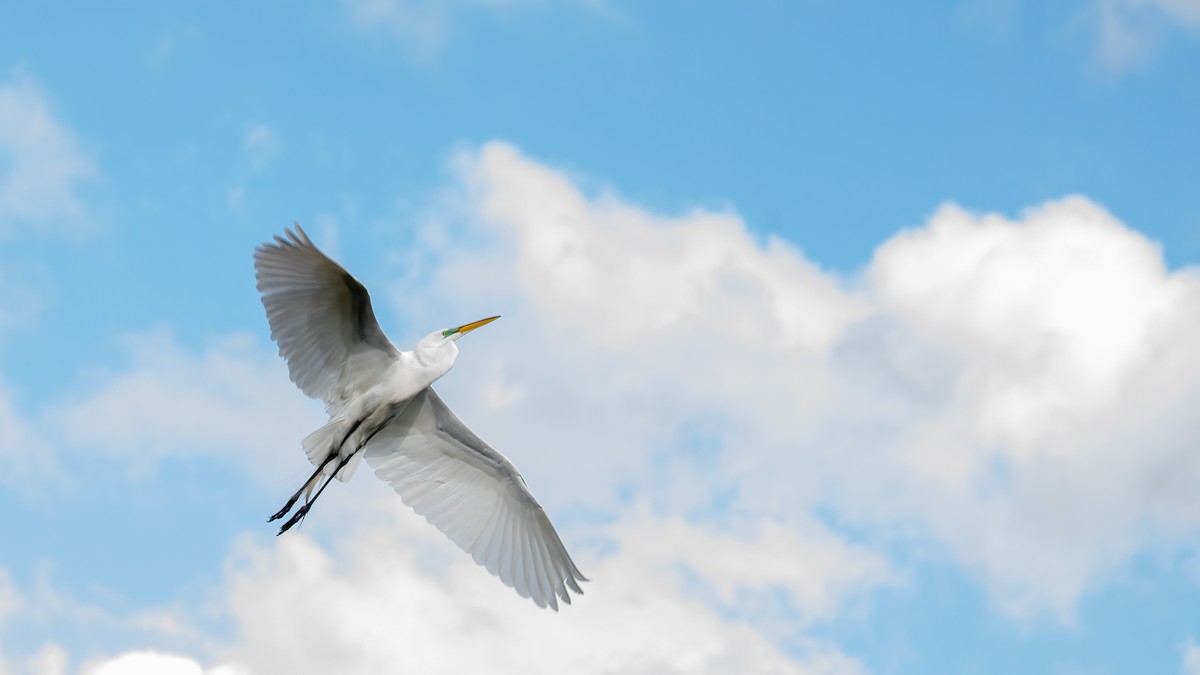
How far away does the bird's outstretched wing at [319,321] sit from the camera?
41.3 feet

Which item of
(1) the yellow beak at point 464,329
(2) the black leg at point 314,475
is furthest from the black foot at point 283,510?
(1) the yellow beak at point 464,329

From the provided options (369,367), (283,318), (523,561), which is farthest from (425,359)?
(523,561)

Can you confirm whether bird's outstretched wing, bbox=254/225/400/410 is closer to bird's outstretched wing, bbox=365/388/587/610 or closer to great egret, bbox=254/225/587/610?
great egret, bbox=254/225/587/610

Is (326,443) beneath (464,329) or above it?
beneath

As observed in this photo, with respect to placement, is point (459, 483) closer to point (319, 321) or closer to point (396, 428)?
point (396, 428)

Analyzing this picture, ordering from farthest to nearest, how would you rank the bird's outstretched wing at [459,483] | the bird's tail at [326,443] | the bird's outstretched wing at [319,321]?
the bird's outstretched wing at [459,483], the bird's tail at [326,443], the bird's outstretched wing at [319,321]

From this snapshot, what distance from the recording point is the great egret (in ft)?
42.2

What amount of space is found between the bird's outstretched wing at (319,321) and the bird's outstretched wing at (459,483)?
3.84 feet

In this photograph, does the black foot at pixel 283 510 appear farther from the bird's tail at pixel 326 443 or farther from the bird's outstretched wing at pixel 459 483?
the bird's outstretched wing at pixel 459 483

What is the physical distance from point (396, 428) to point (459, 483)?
3.38ft

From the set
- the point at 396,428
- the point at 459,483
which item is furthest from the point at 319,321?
the point at 459,483

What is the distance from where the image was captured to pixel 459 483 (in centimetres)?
1505

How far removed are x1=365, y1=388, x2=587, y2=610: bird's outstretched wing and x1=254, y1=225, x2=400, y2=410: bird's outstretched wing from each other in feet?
3.84

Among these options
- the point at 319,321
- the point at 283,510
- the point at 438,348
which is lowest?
the point at 283,510
